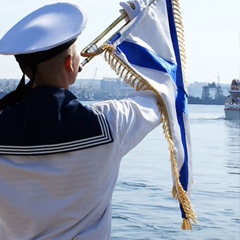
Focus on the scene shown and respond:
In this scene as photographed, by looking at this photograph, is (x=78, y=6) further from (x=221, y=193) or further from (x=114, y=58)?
(x=221, y=193)

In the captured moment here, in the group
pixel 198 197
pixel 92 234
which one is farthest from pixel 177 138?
pixel 198 197

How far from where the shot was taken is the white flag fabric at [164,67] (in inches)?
96.2

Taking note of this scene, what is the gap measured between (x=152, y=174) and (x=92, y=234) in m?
12.2

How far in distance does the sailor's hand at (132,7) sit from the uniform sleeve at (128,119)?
10.5 inches

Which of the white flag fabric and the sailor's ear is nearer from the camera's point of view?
the sailor's ear

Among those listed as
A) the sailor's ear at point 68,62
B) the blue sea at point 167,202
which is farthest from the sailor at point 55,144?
the blue sea at point 167,202

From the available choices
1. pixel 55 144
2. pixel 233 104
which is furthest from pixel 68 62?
pixel 233 104

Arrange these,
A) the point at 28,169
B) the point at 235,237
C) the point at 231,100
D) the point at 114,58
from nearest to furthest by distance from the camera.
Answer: the point at 28,169 → the point at 114,58 → the point at 235,237 → the point at 231,100

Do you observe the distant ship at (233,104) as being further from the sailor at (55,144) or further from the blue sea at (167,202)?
the sailor at (55,144)

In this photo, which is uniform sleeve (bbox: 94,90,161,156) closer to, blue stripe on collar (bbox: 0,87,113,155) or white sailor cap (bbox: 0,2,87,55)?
blue stripe on collar (bbox: 0,87,113,155)

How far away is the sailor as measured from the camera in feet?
7.11

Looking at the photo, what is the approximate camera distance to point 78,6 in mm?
2227

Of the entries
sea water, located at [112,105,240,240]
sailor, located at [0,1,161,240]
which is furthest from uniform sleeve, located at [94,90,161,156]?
sea water, located at [112,105,240,240]

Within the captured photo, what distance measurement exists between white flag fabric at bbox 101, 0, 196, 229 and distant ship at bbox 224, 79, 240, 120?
4836 cm
